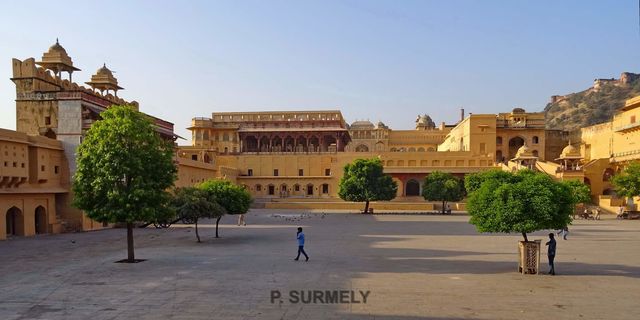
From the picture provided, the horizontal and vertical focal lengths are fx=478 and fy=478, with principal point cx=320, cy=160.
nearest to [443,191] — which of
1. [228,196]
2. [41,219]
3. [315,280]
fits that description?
[228,196]

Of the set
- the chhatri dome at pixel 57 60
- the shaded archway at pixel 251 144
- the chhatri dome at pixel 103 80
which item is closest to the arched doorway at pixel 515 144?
the shaded archway at pixel 251 144

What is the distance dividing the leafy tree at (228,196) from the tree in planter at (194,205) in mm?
1289

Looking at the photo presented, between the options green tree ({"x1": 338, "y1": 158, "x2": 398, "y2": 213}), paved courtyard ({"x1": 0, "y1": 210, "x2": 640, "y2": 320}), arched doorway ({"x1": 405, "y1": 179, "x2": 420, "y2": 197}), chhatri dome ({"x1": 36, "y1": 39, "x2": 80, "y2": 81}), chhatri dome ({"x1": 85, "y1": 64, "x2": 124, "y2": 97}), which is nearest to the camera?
paved courtyard ({"x1": 0, "y1": 210, "x2": 640, "y2": 320})

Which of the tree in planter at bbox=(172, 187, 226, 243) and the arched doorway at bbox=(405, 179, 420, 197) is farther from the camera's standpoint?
the arched doorway at bbox=(405, 179, 420, 197)

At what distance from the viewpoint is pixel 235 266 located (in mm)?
14508

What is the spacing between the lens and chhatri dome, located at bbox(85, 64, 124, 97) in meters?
37.0

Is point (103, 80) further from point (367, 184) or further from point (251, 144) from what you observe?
point (251, 144)

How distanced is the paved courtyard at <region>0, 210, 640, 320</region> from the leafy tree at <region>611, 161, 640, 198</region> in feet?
62.6

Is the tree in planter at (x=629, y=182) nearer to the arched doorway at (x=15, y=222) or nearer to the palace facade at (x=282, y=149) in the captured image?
the palace facade at (x=282, y=149)

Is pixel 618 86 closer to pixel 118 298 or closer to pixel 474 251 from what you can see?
pixel 474 251

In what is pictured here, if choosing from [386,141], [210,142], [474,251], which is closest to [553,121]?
[386,141]

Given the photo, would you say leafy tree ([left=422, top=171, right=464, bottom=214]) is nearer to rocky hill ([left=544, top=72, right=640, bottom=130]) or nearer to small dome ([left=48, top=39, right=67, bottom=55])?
small dome ([left=48, top=39, right=67, bottom=55])

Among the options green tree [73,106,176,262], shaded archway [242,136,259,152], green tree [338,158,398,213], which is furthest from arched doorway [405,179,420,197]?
green tree [73,106,176,262]

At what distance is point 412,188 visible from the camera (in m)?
57.0
